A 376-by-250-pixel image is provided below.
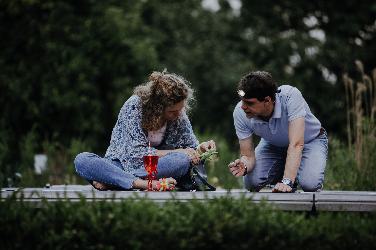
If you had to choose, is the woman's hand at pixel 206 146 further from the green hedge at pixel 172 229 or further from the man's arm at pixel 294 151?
the green hedge at pixel 172 229

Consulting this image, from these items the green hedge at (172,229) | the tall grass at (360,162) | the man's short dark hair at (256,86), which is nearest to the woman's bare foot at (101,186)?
the man's short dark hair at (256,86)

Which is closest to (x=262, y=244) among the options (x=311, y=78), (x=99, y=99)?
(x=99, y=99)

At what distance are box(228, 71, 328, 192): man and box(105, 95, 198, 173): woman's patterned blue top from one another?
1.37 feet

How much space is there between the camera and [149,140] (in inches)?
237

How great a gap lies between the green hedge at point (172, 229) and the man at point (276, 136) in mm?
1338

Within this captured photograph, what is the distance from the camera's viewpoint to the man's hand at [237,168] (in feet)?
18.6

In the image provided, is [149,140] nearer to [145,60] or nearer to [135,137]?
[135,137]

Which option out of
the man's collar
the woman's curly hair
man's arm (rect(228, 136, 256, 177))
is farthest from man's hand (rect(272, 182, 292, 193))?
the woman's curly hair

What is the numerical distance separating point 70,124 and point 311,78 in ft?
26.0

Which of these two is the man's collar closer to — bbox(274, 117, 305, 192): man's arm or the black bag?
bbox(274, 117, 305, 192): man's arm

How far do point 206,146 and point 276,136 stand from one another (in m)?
0.63

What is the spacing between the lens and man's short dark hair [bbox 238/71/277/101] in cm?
550

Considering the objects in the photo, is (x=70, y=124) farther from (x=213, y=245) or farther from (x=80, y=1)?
(x=213, y=245)

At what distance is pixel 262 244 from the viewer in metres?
3.95
